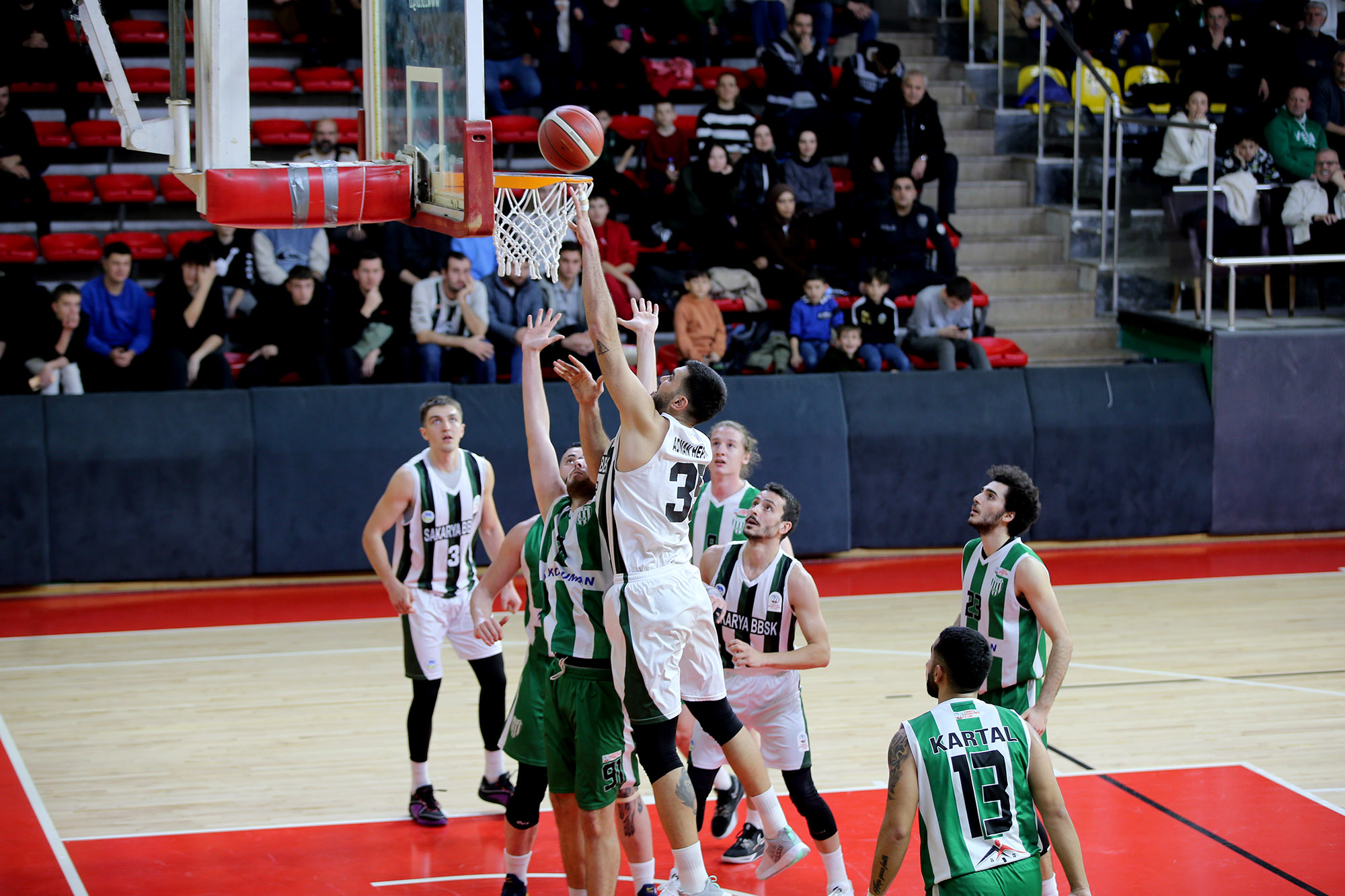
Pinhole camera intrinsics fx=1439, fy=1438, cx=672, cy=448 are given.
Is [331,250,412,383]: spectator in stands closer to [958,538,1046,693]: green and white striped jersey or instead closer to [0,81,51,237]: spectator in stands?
[0,81,51,237]: spectator in stands

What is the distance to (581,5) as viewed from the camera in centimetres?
1483

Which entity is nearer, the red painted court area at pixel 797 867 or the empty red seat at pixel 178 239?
the red painted court area at pixel 797 867

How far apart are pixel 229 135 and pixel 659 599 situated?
2.24 meters

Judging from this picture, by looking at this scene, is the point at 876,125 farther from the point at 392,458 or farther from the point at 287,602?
the point at 287,602

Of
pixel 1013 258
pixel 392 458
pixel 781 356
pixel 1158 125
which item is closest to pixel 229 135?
pixel 392 458

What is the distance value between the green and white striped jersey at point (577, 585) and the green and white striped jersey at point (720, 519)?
155 cm

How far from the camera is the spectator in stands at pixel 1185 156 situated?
1268cm

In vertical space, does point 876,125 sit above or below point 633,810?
above

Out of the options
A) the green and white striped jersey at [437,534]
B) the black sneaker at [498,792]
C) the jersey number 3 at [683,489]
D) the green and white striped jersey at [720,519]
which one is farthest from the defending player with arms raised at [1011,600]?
the green and white striped jersey at [437,534]

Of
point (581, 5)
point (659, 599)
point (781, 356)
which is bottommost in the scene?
point (659, 599)

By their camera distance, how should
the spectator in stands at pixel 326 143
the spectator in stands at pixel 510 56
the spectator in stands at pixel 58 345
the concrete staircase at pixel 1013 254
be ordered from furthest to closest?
the spectator in stands at pixel 510 56
the concrete staircase at pixel 1013 254
the spectator in stands at pixel 326 143
the spectator in stands at pixel 58 345

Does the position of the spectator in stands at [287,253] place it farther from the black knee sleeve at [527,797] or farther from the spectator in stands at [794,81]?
the black knee sleeve at [527,797]

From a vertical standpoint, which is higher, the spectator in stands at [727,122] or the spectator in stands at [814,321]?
the spectator in stands at [727,122]

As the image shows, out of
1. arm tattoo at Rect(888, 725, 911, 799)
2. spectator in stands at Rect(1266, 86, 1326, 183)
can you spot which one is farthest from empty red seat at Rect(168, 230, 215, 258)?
arm tattoo at Rect(888, 725, 911, 799)
